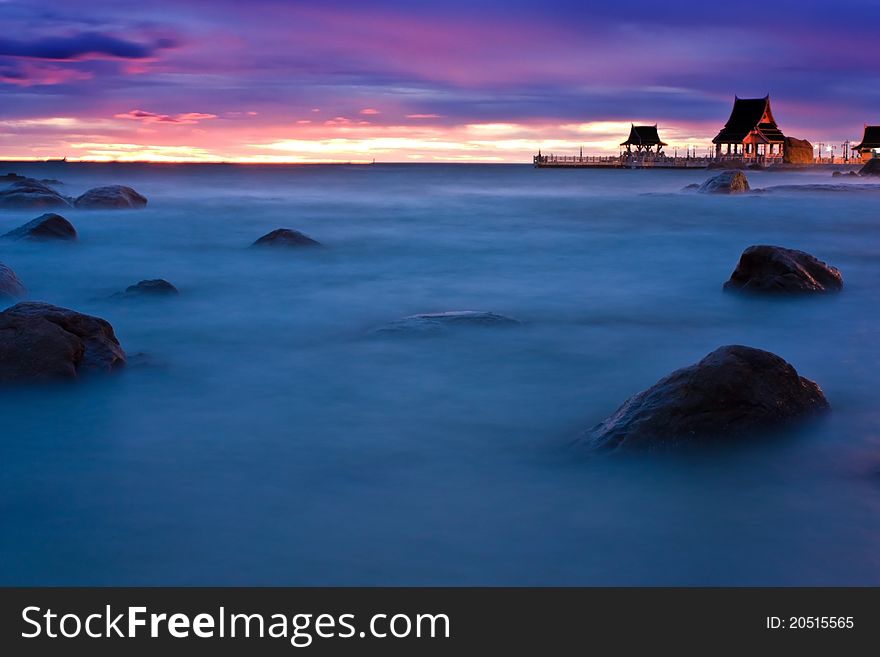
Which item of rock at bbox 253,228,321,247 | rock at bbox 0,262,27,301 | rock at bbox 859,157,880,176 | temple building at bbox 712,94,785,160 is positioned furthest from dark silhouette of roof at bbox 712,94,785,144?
rock at bbox 0,262,27,301

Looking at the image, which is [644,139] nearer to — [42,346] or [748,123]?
[748,123]

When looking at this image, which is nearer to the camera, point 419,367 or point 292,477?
point 292,477

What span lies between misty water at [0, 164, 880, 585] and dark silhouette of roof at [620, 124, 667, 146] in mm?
75678

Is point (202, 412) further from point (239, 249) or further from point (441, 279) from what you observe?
point (239, 249)

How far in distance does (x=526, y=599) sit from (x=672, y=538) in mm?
1029

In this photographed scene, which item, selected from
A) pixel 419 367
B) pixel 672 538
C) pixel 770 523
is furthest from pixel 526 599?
pixel 419 367

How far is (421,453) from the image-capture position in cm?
582

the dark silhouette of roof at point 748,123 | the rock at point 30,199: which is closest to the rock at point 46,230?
the rock at point 30,199

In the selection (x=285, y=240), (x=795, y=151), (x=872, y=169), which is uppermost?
(x=795, y=151)

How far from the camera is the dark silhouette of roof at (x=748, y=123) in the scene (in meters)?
79.0

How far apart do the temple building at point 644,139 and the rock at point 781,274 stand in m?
76.4

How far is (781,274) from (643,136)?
7800cm

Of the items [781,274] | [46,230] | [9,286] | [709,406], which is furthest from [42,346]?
[46,230]

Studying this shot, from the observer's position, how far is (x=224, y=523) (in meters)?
4.65
